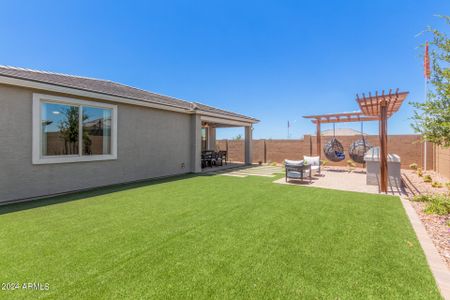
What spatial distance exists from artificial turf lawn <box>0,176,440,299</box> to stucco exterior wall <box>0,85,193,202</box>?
3.94 feet

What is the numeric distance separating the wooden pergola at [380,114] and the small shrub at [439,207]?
5.50ft

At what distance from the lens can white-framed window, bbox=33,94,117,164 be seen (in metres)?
6.89

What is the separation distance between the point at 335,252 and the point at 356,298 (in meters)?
1.04

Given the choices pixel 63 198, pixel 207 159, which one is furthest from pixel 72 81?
pixel 207 159

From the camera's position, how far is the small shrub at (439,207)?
5.42 metres

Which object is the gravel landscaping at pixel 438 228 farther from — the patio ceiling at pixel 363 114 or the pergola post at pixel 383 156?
the patio ceiling at pixel 363 114

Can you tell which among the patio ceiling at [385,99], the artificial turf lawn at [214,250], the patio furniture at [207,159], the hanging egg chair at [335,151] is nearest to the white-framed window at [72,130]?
the artificial turf lawn at [214,250]

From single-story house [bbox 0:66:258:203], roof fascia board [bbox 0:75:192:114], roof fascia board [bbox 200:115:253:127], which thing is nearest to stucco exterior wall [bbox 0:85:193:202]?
single-story house [bbox 0:66:258:203]

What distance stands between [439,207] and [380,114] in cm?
394

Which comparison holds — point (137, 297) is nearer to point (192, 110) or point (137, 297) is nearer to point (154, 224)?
point (154, 224)

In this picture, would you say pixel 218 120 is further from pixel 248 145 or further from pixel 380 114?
pixel 380 114

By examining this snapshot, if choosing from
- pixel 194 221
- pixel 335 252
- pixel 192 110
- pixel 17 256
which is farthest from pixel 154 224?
pixel 192 110

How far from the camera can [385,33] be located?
11.1 metres

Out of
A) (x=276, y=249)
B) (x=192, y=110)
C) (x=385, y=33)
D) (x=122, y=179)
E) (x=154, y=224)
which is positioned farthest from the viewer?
(x=192, y=110)
